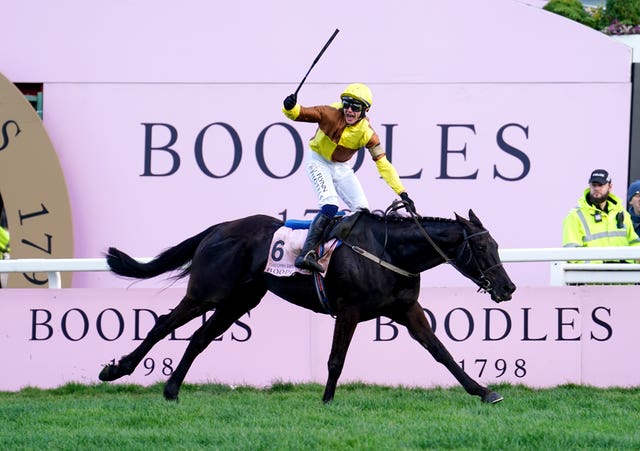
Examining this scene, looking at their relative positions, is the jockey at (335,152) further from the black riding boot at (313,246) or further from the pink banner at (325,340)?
the pink banner at (325,340)

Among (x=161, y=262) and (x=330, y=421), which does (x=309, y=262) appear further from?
(x=161, y=262)

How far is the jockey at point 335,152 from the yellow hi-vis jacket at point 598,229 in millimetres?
1904

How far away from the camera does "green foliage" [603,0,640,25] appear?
491 inches

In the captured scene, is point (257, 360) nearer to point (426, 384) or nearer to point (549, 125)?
point (426, 384)

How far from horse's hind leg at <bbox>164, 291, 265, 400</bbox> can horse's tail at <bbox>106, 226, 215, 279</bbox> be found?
42 centimetres

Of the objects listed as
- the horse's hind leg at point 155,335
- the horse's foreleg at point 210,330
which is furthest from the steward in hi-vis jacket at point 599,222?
the horse's hind leg at point 155,335

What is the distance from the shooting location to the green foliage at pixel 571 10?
13094 mm

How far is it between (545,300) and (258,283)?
2.06 m

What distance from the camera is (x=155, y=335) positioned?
25.3 ft

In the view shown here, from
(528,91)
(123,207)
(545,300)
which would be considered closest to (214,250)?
(545,300)

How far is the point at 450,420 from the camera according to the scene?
6.42 m

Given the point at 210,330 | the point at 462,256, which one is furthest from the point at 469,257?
the point at 210,330

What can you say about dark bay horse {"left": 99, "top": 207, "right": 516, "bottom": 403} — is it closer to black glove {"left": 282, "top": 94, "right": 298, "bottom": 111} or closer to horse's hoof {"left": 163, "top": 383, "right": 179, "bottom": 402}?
horse's hoof {"left": 163, "top": 383, "right": 179, "bottom": 402}

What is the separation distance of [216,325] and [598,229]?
116 inches
